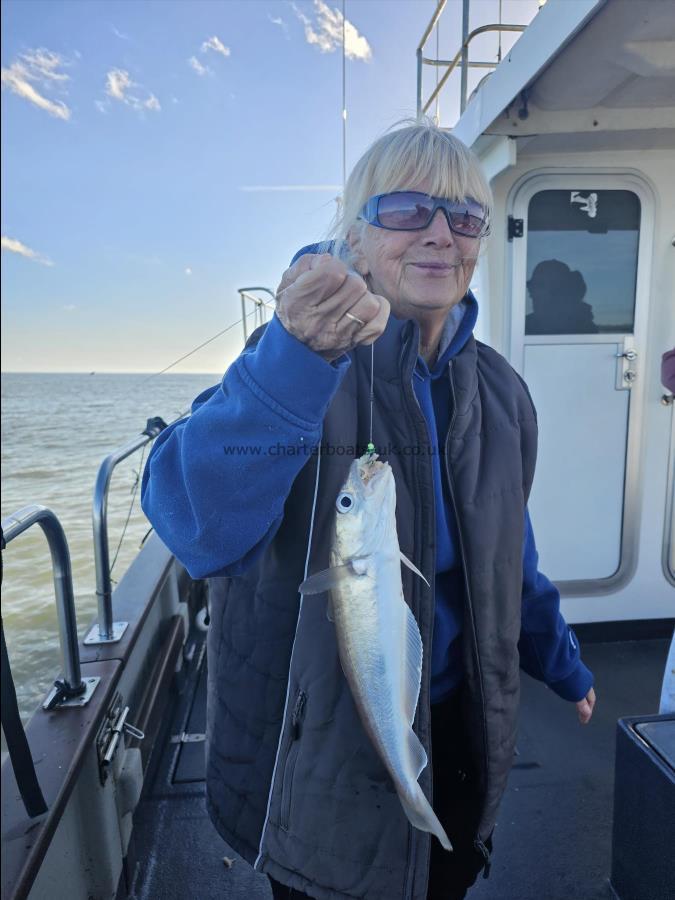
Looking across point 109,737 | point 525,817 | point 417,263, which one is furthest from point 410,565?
point 525,817

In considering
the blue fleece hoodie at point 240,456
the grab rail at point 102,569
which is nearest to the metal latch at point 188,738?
the grab rail at point 102,569

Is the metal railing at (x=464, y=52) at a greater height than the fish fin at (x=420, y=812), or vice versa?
the metal railing at (x=464, y=52)

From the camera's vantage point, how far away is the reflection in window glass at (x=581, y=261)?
11.4 feet

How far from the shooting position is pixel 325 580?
3.67 ft

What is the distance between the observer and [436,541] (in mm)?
1311

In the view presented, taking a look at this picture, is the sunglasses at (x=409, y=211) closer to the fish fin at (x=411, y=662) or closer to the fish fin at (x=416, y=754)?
the fish fin at (x=411, y=662)

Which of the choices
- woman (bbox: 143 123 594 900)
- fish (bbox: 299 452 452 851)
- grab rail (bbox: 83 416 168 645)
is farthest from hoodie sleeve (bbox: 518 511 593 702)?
grab rail (bbox: 83 416 168 645)

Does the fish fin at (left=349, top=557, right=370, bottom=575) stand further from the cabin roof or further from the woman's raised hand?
the cabin roof

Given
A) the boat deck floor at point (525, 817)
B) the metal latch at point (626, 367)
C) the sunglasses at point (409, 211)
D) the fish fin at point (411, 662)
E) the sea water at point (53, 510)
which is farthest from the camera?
the sea water at point (53, 510)

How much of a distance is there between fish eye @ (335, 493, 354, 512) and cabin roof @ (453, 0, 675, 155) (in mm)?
2046

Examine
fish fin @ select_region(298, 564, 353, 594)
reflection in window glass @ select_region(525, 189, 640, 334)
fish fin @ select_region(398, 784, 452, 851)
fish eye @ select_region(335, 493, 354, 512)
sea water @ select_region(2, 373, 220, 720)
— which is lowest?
sea water @ select_region(2, 373, 220, 720)

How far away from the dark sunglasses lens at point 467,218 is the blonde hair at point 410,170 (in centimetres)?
2

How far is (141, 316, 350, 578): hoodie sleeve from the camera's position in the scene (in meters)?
1.03

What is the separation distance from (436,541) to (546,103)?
2.58 meters
